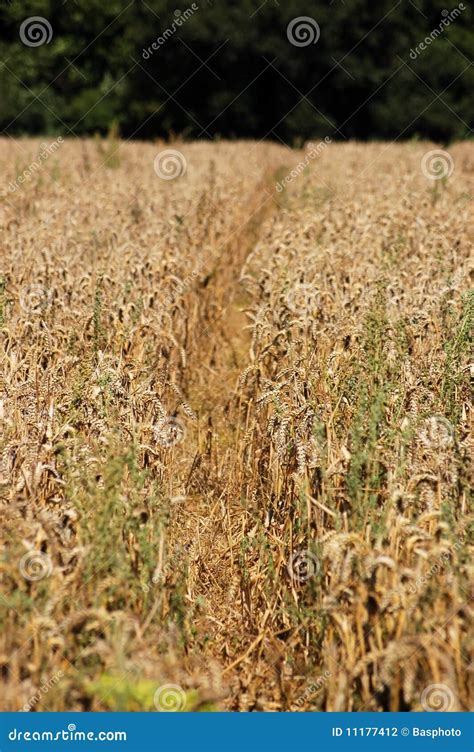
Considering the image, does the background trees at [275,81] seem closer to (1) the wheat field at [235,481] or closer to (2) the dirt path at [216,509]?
(2) the dirt path at [216,509]

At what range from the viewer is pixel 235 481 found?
5070 millimetres

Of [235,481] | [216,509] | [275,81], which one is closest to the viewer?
[216,509]

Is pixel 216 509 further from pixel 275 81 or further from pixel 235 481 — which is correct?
pixel 275 81

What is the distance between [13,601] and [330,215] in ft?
24.8

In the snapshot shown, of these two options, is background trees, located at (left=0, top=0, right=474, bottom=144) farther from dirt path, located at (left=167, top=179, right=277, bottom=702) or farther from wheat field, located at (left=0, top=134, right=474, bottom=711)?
wheat field, located at (left=0, top=134, right=474, bottom=711)

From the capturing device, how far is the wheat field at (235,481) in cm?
271

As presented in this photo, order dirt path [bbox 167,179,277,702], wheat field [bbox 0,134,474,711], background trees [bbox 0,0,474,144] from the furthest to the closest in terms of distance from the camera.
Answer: background trees [bbox 0,0,474,144] → dirt path [bbox 167,179,277,702] → wheat field [bbox 0,134,474,711]

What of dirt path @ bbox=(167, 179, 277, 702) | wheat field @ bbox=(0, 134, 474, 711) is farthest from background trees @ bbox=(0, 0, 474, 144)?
wheat field @ bbox=(0, 134, 474, 711)

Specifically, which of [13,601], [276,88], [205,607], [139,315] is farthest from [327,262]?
[276,88]

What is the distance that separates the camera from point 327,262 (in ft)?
22.4

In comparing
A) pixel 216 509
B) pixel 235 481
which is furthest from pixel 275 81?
pixel 216 509

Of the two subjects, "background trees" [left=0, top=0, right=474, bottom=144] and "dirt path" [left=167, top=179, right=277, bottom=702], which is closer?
"dirt path" [left=167, top=179, right=277, bottom=702]

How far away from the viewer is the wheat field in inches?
107

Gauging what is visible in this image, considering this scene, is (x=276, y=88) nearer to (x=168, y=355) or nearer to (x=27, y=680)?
(x=168, y=355)
